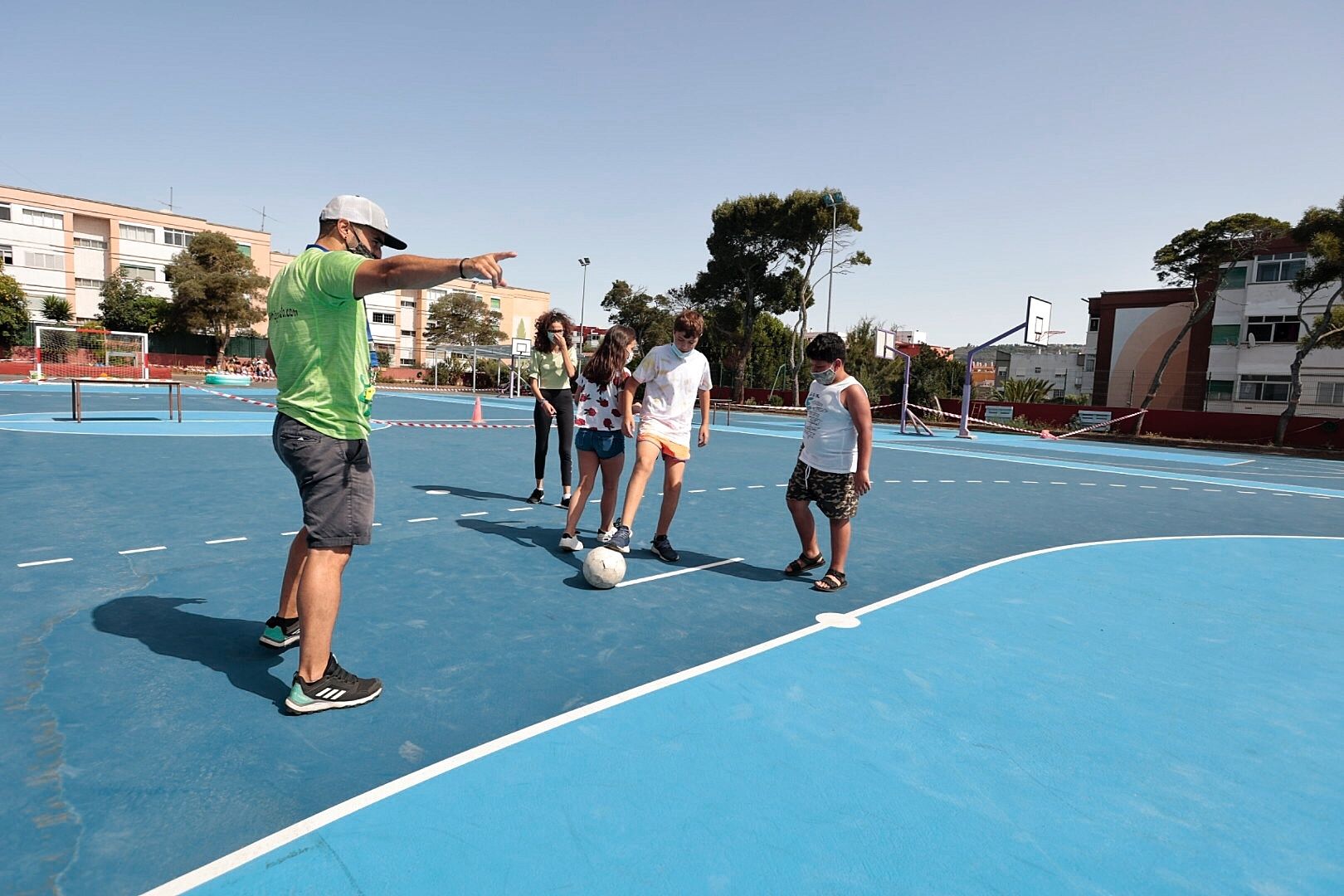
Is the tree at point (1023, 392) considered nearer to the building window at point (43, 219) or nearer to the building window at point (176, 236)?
the building window at point (176, 236)

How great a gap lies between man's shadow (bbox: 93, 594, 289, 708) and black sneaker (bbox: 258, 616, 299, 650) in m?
0.05

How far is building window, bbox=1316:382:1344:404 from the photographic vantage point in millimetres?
32438

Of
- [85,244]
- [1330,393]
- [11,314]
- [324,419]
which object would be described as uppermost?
[85,244]

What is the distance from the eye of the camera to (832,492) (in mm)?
5262

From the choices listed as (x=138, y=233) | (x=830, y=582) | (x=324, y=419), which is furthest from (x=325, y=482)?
(x=138, y=233)

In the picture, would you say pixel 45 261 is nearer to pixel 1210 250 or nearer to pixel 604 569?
pixel 604 569

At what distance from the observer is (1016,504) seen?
9.77m

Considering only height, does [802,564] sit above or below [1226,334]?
below

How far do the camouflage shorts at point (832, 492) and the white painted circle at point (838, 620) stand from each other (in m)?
0.75

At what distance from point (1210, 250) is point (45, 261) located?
259ft

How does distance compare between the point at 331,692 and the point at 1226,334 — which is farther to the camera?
the point at 1226,334

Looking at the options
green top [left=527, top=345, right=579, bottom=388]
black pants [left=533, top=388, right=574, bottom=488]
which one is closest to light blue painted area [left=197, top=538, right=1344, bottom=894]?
black pants [left=533, top=388, right=574, bottom=488]

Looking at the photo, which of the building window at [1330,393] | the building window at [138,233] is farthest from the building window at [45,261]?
the building window at [1330,393]

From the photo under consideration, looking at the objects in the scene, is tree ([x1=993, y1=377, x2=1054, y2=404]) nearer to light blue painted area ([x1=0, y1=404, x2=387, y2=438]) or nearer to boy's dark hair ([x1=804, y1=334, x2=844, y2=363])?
light blue painted area ([x1=0, y1=404, x2=387, y2=438])
